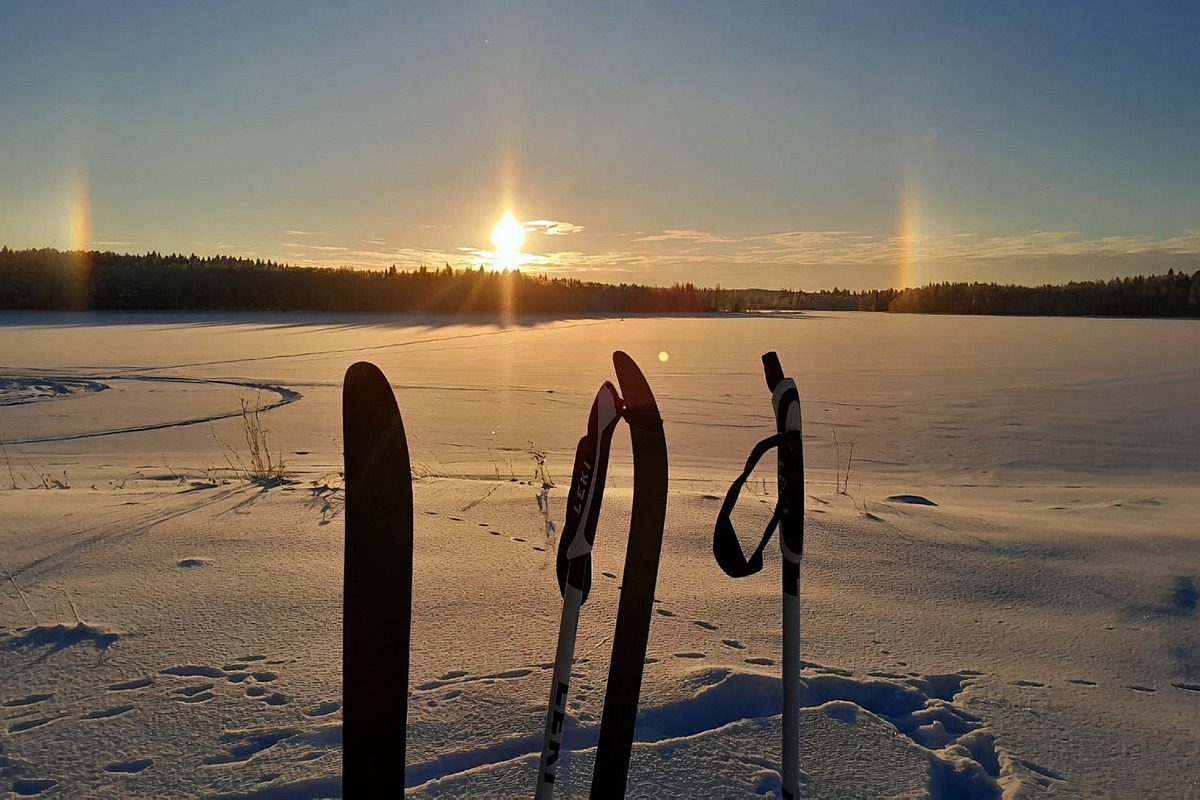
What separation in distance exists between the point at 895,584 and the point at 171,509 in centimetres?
367

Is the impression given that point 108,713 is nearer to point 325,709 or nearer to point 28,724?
point 28,724

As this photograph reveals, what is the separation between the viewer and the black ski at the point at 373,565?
142 cm

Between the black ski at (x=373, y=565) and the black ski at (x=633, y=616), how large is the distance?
1.62ft

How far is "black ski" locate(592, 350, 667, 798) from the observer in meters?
1.59

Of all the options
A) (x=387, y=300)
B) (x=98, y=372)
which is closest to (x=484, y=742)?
(x=98, y=372)

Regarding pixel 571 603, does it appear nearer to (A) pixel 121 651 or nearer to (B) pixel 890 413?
(A) pixel 121 651

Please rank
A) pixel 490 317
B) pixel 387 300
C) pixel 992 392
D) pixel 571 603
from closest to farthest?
pixel 571 603 < pixel 992 392 < pixel 490 317 < pixel 387 300

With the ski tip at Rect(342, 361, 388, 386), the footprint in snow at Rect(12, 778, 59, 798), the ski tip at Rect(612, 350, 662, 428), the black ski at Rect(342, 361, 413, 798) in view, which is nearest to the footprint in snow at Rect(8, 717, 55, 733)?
the footprint in snow at Rect(12, 778, 59, 798)

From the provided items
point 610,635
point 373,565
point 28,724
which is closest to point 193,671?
point 28,724

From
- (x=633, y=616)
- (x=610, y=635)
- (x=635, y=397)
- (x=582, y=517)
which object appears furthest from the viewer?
(x=610, y=635)

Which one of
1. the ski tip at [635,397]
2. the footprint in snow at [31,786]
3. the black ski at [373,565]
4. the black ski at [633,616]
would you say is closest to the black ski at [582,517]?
the ski tip at [635,397]

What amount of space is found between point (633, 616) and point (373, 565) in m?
0.61

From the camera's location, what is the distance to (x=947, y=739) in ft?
6.31

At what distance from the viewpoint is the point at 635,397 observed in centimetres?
152
